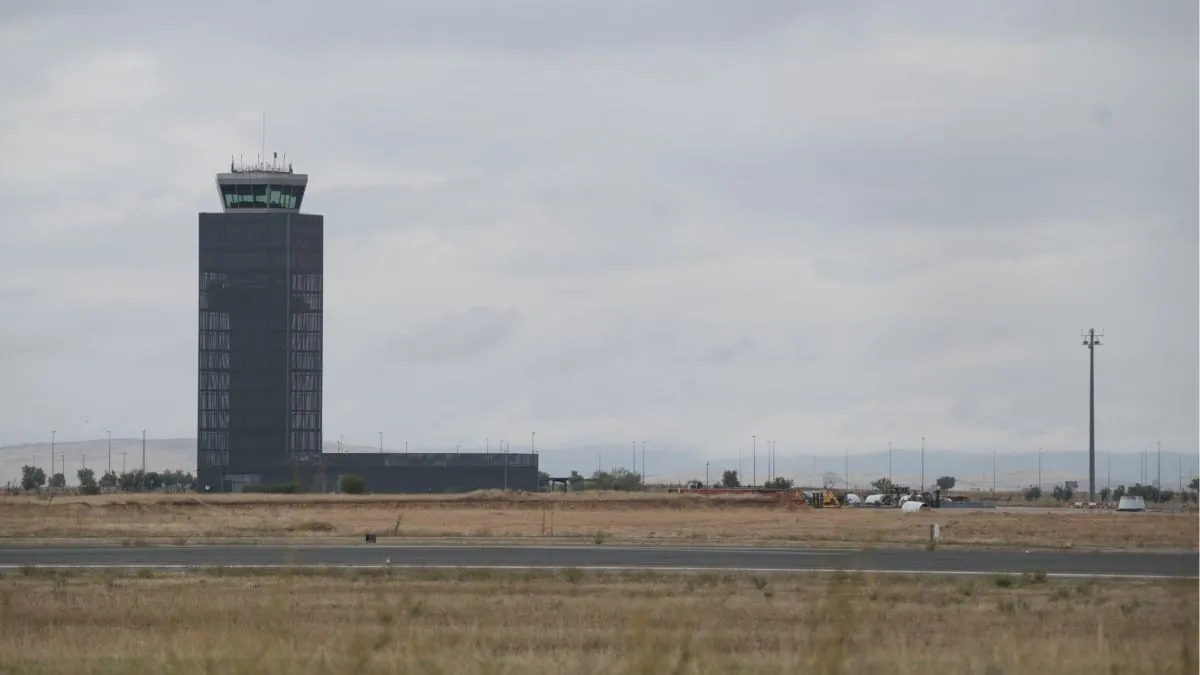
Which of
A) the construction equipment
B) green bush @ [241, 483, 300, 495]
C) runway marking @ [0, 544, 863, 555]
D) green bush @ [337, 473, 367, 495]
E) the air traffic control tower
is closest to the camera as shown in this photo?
runway marking @ [0, 544, 863, 555]

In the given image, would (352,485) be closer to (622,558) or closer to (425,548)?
(425,548)

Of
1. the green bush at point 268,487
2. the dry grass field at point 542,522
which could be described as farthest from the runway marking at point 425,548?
the green bush at point 268,487

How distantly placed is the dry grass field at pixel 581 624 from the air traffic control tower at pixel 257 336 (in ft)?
489

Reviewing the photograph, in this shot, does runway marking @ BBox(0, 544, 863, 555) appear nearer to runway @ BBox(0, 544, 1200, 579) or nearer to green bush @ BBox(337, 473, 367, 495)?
runway @ BBox(0, 544, 1200, 579)

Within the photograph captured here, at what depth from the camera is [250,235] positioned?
186375 millimetres

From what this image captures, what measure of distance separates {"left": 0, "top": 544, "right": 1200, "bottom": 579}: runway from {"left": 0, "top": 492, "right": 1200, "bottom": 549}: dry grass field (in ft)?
6.41

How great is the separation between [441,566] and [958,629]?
1910 centimetres

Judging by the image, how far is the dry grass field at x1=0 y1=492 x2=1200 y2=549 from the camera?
66.3 metres

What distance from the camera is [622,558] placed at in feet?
157

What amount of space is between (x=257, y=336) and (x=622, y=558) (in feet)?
484

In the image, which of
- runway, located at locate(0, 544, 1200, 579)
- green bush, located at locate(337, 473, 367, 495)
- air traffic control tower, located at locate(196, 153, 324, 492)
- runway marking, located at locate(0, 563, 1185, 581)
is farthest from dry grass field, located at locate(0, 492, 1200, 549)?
air traffic control tower, located at locate(196, 153, 324, 492)

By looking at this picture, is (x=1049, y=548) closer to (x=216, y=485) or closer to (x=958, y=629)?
(x=958, y=629)

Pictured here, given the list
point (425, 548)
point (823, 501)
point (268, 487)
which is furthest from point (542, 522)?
point (268, 487)

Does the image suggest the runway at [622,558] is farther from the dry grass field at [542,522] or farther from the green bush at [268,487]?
the green bush at [268,487]
